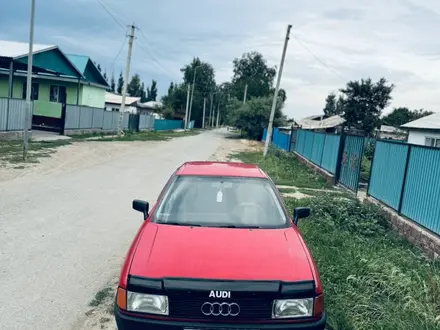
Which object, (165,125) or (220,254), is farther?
(165,125)

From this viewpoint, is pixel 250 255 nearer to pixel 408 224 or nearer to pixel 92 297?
pixel 92 297

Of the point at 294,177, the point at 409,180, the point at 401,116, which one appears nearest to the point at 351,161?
the point at 294,177

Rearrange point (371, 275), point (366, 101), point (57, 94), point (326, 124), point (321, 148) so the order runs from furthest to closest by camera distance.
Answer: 1. point (366, 101)
2. point (326, 124)
3. point (57, 94)
4. point (321, 148)
5. point (371, 275)

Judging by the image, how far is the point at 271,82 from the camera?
262 feet

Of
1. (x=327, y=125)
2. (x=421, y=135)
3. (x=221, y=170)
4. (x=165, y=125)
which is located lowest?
(x=165, y=125)

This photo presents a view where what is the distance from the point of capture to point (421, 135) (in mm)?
21344

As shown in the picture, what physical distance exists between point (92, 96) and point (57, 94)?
4.77 metres

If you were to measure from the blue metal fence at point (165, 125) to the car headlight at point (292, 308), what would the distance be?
161 feet

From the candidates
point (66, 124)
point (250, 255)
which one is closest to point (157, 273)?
point (250, 255)

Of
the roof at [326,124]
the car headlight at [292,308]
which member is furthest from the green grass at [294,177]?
the roof at [326,124]

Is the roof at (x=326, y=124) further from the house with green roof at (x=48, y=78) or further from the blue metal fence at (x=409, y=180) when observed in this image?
the blue metal fence at (x=409, y=180)

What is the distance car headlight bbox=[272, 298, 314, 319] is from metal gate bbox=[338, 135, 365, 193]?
8982 millimetres

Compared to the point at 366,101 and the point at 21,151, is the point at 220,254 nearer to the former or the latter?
the point at 21,151

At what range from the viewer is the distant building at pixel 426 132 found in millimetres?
19844
